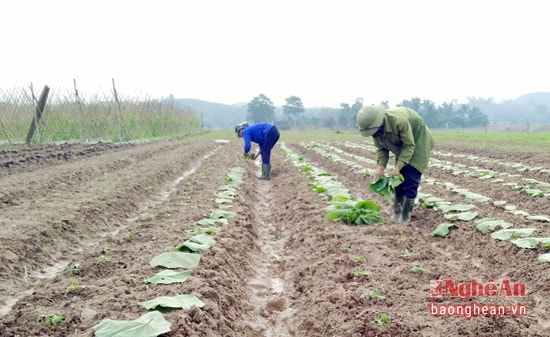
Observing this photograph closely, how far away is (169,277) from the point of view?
371 centimetres

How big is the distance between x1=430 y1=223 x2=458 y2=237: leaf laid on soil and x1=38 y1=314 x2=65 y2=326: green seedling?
448 centimetres

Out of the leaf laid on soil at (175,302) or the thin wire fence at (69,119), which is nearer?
the leaf laid on soil at (175,302)

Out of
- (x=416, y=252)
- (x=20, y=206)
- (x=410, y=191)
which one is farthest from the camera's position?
(x=20, y=206)

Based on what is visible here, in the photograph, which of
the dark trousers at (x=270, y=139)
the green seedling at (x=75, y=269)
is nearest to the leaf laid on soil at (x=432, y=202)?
the dark trousers at (x=270, y=139)

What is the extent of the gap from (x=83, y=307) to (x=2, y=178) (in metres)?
8.15

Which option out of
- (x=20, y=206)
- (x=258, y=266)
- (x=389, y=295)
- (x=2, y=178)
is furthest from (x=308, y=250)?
(x=2, y=178)

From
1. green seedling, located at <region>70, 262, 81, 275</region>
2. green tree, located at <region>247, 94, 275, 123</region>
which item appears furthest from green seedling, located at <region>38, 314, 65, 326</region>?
green tree, located at <region>247, 94, 275, 123</region>

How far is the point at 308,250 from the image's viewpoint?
5.14m

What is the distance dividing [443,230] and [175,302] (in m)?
3.79

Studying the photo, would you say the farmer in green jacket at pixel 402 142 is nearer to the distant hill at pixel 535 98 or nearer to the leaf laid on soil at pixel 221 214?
the leaf laid on soil at pixel 221 214

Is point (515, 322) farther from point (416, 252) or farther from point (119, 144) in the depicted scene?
point (119, 144)

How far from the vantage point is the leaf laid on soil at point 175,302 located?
306 cm

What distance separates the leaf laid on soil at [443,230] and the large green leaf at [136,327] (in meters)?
3.94

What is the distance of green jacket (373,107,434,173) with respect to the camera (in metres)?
5.48
